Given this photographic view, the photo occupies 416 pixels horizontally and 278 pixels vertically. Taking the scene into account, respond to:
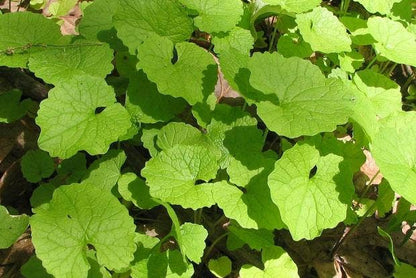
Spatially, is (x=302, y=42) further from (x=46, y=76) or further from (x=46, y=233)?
(x=46, y=233)

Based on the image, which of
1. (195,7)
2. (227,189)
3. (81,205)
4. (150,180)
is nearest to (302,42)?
(195,7)

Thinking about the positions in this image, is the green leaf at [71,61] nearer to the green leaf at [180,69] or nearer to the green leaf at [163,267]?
the green leaf at [180,69]

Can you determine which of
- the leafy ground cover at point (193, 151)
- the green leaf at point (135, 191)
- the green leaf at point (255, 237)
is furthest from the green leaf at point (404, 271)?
the green leaf at point (135, 191)

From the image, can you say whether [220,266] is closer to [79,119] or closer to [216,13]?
[79,119]

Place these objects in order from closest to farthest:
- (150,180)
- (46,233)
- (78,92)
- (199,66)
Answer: (46,233) → (150,180) → (78,92) → (199,66)

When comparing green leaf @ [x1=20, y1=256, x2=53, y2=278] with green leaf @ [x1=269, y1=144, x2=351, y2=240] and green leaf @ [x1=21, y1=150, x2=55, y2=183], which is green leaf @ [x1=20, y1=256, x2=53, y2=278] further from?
green leaf @ [x1=269, y1=144, x2=351, y2=240]

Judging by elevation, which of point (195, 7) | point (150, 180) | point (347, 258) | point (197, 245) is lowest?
point (347, 258)
